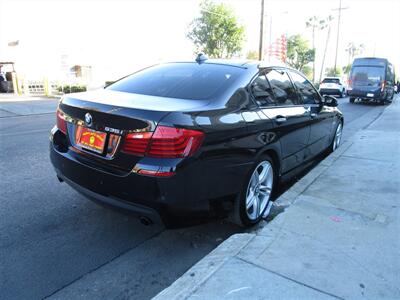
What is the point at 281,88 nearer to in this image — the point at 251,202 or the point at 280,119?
the point at 280,119

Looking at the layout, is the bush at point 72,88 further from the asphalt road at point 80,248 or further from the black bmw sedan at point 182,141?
the black bmw sedan at point 182,141

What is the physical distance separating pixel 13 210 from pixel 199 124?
7.83 feet

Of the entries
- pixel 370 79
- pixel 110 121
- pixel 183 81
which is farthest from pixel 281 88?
pixel 370 79

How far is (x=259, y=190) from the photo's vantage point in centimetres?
363

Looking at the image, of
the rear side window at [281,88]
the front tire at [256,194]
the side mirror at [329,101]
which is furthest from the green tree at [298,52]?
the front tire at [256,194]

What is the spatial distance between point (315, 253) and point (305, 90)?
259 cm

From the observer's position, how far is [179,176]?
2.58 metres

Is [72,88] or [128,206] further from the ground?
[128,206]

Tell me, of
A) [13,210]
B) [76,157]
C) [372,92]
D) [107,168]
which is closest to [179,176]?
[107,168]

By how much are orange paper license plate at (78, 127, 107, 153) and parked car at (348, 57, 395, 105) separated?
19.0 m

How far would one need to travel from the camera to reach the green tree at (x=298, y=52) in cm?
6003

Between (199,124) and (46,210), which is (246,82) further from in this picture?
(46,210)

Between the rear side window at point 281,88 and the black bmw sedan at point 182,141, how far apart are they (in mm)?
22

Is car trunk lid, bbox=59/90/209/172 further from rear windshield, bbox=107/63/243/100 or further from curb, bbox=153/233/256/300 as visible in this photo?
curb, bbox=153/233/256/300
